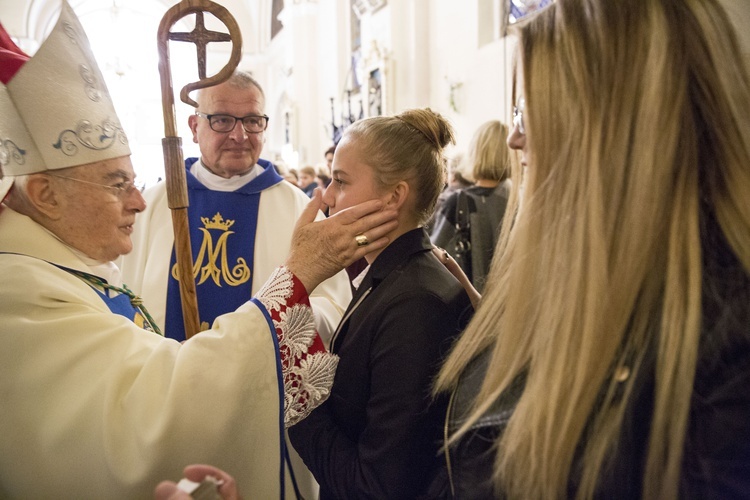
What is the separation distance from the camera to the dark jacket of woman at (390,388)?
1.22m

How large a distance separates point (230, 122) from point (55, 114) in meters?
1.00

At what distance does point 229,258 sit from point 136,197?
1.00 metres

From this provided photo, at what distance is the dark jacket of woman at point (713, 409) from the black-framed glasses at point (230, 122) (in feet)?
6.10

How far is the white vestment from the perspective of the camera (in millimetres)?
1110

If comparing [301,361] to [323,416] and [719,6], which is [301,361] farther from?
[719,6]

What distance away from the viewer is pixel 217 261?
2.44 metres

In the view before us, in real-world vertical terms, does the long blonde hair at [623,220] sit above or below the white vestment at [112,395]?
above

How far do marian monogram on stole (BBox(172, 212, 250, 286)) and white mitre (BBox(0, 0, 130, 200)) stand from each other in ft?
3.17

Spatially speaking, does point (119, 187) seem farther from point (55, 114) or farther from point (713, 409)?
point (713, 409)

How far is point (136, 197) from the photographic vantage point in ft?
4.84

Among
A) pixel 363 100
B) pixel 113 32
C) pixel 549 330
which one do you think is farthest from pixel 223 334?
pixel 113 32

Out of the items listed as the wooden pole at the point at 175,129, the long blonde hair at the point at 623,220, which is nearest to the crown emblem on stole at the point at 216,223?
A: the wooden pole at the point at 175,129

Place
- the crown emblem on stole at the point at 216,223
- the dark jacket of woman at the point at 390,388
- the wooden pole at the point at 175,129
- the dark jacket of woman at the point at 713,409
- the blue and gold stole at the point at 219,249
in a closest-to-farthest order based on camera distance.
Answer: the dark jacket of woman at the point at 713,409 → the dark jacket of woman at the point at 390,388 → the wooden pole at the point at 175,129 → the blue and gold stole at the point at 219,249 → the crown emblem on stole at the point at 216,223

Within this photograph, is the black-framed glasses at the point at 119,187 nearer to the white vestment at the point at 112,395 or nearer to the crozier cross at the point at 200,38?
the white vestment at the point at 112,395
